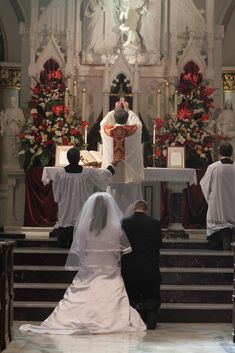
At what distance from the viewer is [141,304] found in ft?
33.2

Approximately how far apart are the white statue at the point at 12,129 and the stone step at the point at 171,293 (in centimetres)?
584

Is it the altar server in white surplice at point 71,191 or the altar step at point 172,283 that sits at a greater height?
the altar server in white surplice at point 71,191

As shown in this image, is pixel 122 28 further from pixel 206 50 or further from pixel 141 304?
pixel 141 304

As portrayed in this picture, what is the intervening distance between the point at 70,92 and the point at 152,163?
231 centimetres

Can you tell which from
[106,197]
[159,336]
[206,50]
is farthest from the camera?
[206,50]

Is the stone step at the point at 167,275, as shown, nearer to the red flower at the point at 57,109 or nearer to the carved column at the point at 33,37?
the red flower at the point at 57,109

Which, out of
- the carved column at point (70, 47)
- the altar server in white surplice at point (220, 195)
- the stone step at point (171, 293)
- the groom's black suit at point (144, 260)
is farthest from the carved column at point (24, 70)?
the groom's black suit at point (144, 260)

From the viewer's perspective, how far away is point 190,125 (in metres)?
15.9

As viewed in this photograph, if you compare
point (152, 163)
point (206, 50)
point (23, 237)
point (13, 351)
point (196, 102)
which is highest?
point (206, 50)

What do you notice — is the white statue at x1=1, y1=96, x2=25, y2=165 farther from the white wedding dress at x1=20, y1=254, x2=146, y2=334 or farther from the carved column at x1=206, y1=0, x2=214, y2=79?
the white wedding dress at x1=20, y1=254, x2=146, y2=334

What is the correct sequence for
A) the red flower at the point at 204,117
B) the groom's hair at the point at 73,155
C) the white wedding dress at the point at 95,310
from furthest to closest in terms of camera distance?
the red flower at the point at 204,117 < the groom's hair at the point at 73,155 < the white wedding dress at the point at 95,310

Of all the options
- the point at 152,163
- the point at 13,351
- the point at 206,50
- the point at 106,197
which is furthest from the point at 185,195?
the point at 13,351

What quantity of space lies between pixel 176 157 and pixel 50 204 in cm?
272

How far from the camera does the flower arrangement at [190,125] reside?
621 inches
